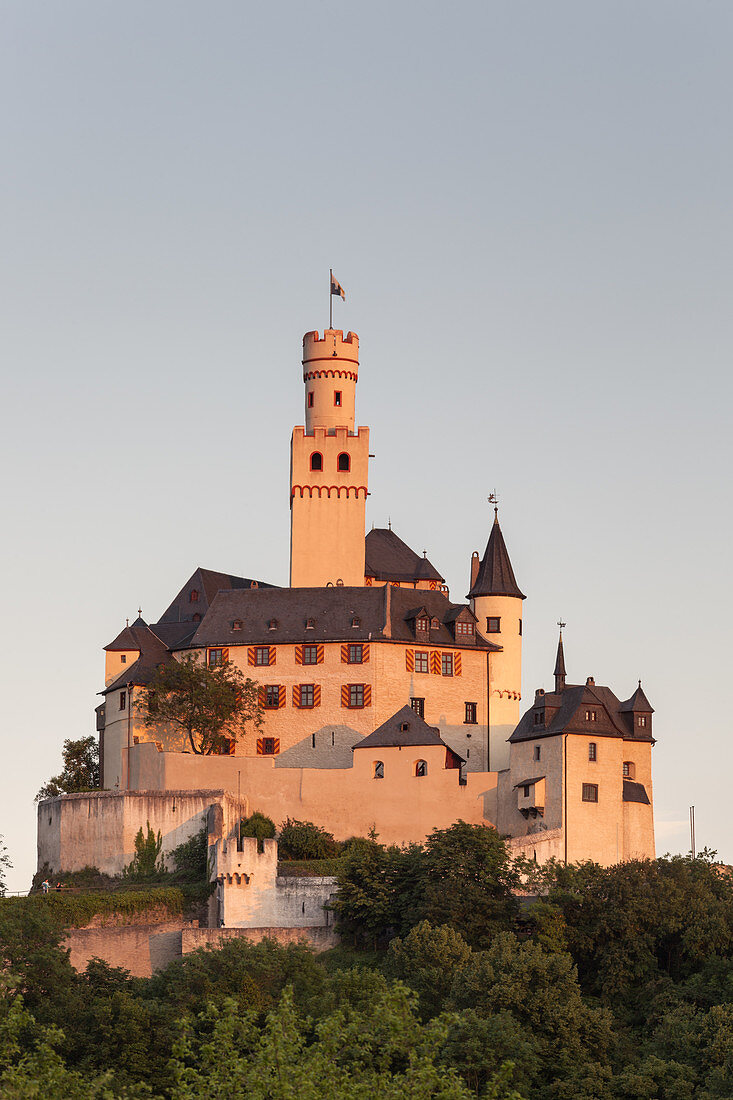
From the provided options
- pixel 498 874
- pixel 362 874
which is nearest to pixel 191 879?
pixel 362 874

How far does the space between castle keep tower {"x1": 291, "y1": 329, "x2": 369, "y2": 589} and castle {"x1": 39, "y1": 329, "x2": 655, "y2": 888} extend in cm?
8

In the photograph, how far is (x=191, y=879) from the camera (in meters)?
71.9

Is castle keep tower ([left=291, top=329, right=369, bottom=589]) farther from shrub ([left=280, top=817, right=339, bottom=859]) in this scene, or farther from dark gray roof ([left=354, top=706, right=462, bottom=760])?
shrub ([left=280, top=817, right=339, bottom=859])

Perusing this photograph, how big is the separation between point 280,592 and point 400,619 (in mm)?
5344

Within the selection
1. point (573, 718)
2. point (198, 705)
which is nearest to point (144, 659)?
point (198, 705)

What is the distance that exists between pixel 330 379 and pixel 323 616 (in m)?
13.2

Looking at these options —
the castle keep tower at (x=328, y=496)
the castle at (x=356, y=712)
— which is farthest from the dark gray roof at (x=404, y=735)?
the castle keep tower at (x=328, y=496)

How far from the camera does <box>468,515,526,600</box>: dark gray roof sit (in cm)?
8344

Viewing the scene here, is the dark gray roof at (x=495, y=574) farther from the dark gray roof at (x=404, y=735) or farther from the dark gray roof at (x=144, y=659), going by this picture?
the dark gray roof at (x=144, y=659)

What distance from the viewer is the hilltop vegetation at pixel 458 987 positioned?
5334 centimetres

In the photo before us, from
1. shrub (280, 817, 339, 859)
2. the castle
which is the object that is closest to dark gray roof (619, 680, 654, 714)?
the castle

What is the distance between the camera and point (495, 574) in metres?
83.7

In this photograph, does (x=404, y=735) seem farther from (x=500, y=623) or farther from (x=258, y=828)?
(x=500, y=623)

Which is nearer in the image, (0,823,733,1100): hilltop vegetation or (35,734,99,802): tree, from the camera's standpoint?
(0,823,733,1100): hilltop vegetation
